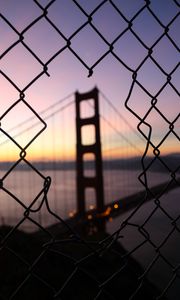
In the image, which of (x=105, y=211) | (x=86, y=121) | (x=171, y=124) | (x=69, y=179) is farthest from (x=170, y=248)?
(x=69, y=179)

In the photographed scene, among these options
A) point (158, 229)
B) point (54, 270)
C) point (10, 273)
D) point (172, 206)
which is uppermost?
point (172, 206)

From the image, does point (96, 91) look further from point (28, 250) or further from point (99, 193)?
point (28, 250)

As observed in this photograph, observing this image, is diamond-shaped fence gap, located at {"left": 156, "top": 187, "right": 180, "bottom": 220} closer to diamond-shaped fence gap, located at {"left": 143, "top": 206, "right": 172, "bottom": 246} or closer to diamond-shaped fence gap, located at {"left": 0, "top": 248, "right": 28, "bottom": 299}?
diamond-shaped fence gap, located at {"left": 143, "top": 206, "right": 172, "bottom": 246}

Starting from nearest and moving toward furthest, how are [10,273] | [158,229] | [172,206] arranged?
[10,273], [158,229], [172,206]

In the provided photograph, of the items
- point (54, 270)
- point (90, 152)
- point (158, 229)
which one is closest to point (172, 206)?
point (158, 229)

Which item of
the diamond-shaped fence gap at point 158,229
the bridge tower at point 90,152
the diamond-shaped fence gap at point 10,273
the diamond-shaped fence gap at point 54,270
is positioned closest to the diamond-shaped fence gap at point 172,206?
the diamond-shaped fence gap at point 158,229

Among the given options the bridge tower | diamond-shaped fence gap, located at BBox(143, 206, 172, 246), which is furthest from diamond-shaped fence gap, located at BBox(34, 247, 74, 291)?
diamond-shaped fence gap, located at BBox(143, 206, 172, 246)

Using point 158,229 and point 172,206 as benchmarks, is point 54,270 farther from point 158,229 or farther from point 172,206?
point 172,206

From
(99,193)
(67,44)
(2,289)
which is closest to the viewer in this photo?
(67,44)
